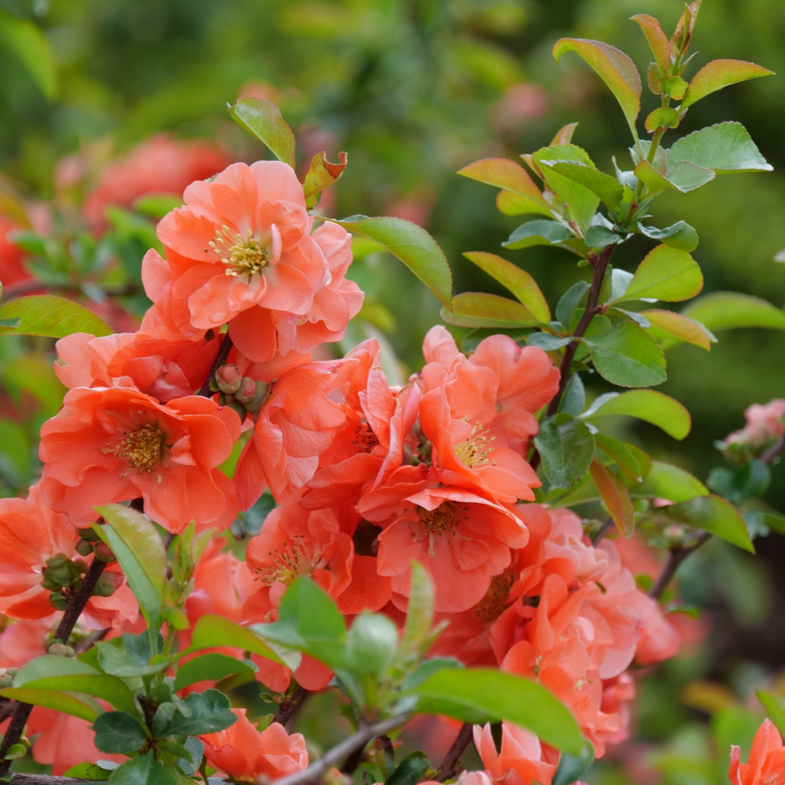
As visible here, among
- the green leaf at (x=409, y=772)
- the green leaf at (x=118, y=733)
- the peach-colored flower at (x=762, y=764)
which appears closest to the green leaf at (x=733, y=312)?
the peach-colored flower at (x=762, y=764)

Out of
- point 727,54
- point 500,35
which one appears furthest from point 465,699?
point 500,35

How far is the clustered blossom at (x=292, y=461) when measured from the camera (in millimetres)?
570

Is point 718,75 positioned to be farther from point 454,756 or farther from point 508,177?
point 454,756

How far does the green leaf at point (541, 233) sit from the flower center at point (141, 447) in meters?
0.31

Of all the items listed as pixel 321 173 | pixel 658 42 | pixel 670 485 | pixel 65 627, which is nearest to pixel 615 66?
pixel 658 42

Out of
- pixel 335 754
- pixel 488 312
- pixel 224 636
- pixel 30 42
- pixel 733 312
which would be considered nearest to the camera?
pixel 335 754

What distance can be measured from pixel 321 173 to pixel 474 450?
0.75 feet

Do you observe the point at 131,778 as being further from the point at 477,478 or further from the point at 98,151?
the point at 98,151

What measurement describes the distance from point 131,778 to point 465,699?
233 mm

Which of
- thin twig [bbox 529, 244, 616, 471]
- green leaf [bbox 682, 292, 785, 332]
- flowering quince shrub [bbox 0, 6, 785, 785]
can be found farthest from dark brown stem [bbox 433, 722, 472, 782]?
green leaf [bbox 682, 292, 785, 332]

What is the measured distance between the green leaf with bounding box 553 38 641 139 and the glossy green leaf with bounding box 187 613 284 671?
0.44 meters

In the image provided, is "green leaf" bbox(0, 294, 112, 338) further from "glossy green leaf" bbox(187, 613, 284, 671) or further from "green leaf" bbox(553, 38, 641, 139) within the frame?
"green leaf" bbox(553, 38, 641, 139)

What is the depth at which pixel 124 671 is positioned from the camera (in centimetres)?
51

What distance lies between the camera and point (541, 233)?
691 mm
